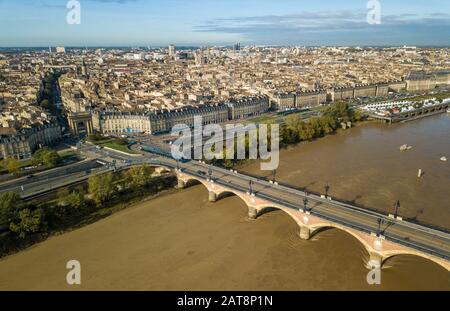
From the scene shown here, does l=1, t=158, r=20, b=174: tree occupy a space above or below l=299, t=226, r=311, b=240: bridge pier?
above

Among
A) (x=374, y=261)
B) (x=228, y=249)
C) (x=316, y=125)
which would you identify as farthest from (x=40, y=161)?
(x=316, y=125)

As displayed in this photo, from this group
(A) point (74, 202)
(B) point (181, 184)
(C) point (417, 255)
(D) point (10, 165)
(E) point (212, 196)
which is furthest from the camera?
(B) point (181, 184)

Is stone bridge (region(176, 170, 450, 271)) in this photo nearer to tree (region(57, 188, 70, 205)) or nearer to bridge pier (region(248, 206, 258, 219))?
bridge pier (region(248, 206, 258, 219))

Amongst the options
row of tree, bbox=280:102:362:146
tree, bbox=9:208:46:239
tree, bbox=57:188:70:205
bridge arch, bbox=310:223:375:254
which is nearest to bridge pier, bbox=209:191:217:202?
bridge arch, bbox=310:223:375:254

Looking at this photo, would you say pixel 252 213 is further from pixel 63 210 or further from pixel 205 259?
pixel 63 210

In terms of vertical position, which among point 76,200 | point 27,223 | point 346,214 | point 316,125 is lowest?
point 27,223

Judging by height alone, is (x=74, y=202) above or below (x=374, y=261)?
above
